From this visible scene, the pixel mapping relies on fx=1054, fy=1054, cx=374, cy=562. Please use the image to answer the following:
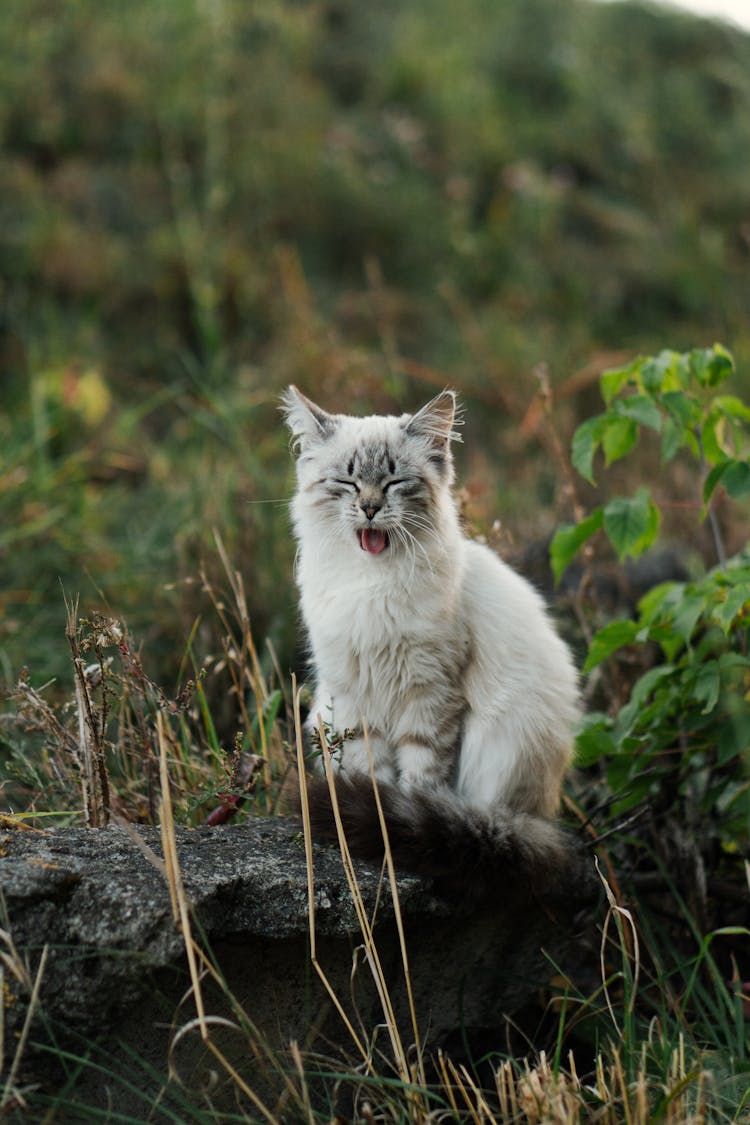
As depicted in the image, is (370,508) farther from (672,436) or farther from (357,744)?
(672,436)

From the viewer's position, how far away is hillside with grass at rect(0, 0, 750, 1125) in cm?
253

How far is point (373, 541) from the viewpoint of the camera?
2.59 metres

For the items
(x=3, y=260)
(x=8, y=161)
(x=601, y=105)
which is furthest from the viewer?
(x=601, y=105)

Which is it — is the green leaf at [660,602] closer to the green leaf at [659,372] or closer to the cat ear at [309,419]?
the green leaf at [659,372]

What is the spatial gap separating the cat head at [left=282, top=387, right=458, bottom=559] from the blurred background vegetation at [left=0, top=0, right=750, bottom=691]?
52.8 inches

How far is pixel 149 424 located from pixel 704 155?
7581 millimetres

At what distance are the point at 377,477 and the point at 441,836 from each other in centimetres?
87

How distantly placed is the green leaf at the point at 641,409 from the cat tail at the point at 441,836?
97cm

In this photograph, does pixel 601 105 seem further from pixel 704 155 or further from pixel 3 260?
pixel 3 260

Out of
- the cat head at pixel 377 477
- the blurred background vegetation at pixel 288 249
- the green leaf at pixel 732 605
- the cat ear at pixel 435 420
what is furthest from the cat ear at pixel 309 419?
the blurred background vegetation at pixel 288 249

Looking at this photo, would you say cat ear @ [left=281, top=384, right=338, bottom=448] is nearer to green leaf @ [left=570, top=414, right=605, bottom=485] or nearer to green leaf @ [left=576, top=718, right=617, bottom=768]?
green leaf @ [left=570, top=414, right=605, bottom=485]

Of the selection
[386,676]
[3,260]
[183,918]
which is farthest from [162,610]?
[3,260]

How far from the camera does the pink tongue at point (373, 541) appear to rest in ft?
8.45

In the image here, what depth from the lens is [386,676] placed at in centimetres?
256
